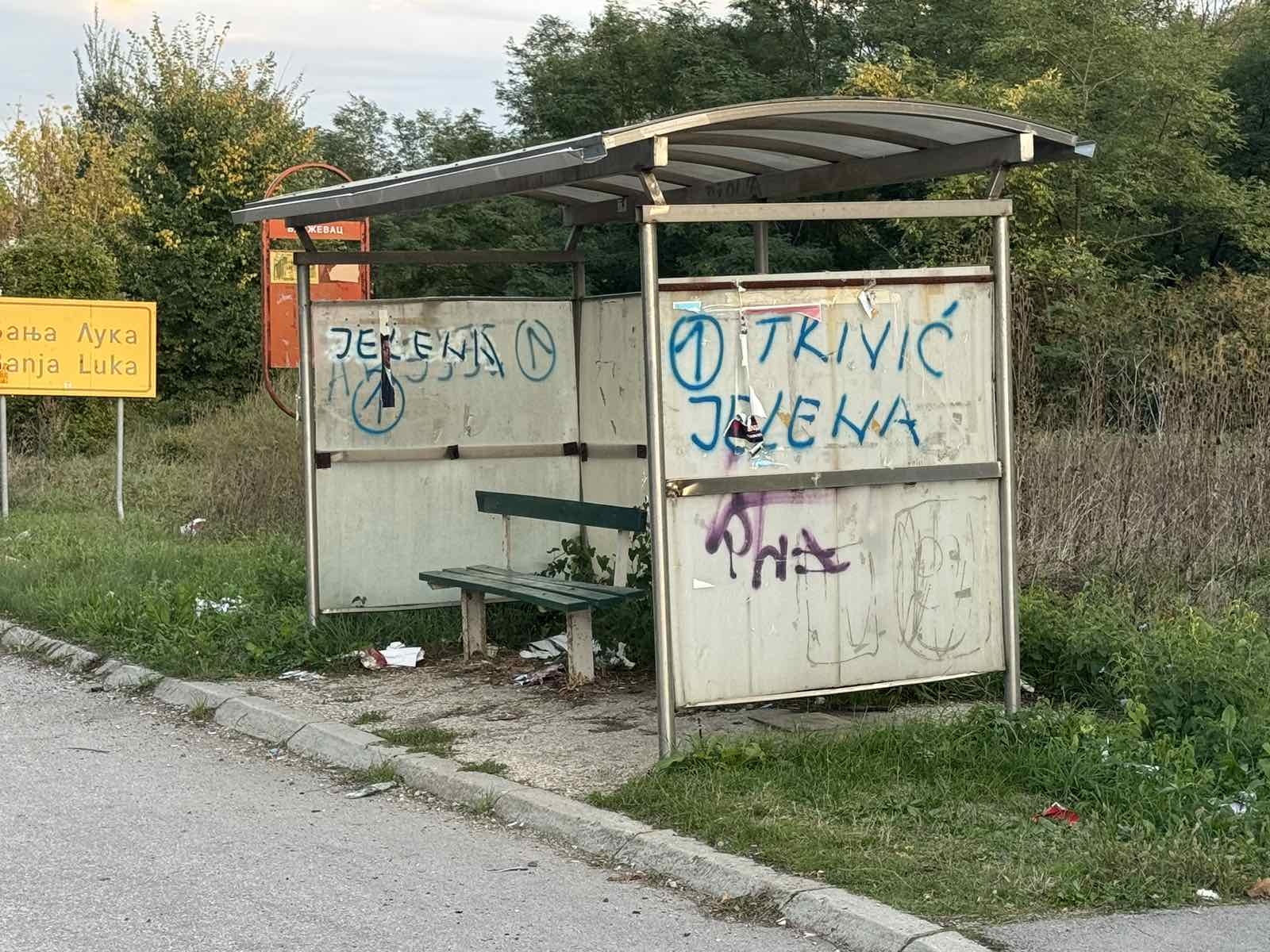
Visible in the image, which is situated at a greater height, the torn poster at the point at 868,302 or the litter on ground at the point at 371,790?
the torn poster at the point at 868,302

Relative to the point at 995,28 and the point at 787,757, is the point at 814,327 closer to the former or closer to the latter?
the point at 787,757

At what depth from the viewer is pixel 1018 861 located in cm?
512

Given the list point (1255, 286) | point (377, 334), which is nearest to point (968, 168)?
point (377, 334)

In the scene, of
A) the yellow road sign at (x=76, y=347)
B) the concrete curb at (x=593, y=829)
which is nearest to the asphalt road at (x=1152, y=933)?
the concrete curb at (x=593, y=829)

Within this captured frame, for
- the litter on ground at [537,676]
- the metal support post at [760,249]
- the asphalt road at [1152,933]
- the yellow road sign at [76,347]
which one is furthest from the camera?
the yellow road sign at [76,347]

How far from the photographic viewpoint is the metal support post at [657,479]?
6.09 m

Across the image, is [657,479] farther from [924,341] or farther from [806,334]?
[924,341]

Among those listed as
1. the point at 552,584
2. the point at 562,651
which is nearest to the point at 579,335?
the point at 552,584

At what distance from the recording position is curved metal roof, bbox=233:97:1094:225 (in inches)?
238

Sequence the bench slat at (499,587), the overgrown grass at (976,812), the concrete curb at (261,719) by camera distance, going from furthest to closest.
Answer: the bench slat at (499,587), the concrete curb at (261,719), the overgrown grass at (976,812)

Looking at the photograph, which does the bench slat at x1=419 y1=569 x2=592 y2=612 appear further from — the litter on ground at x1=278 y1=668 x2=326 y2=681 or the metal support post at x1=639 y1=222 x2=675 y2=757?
the metal support post at x1=639 y1=222 x2=675 y2=757

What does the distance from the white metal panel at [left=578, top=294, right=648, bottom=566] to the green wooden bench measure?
1.49 feet

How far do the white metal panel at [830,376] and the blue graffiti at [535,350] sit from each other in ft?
11.7

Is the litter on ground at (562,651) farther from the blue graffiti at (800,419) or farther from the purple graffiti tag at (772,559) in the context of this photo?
the blue graffiti at (800,419)
